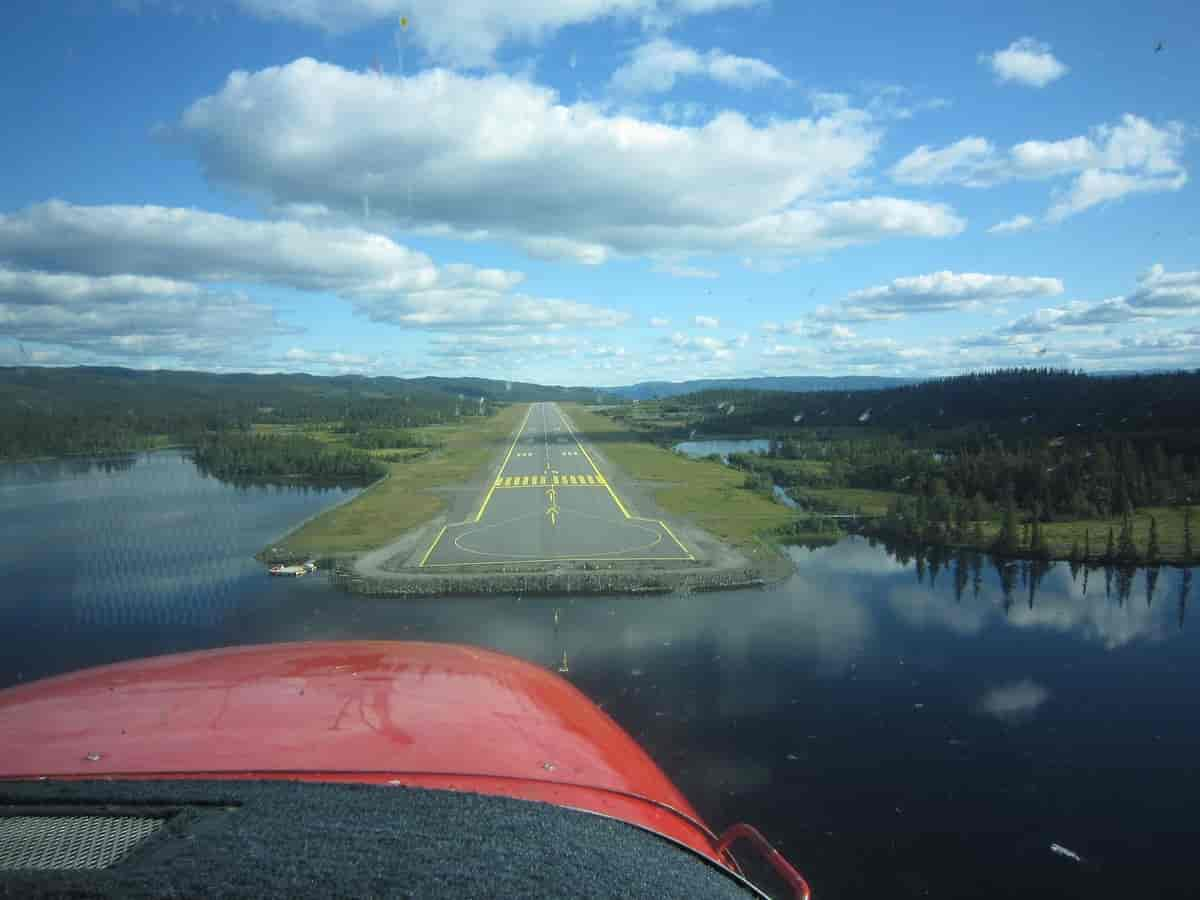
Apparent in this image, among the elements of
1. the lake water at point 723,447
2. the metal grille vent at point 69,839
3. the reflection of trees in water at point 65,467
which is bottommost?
the reflection of trees in water at point 65,467

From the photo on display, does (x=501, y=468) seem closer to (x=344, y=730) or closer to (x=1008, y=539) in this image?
(x=1008, y=539)

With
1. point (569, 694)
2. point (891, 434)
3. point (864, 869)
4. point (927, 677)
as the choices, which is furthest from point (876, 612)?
point (891, 434)

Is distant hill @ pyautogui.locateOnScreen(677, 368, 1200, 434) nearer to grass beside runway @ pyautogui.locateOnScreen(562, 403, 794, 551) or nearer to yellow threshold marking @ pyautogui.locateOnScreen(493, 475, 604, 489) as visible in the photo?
grass beside runway @ pyautogui.locateOnScreen(562, 403, 794, 551)

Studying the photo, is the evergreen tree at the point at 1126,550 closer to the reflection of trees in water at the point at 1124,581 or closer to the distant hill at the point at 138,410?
the reflection of trees in water at the point at 1124,581

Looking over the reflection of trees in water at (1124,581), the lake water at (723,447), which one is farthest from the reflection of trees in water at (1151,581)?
the lake water at (723,447)

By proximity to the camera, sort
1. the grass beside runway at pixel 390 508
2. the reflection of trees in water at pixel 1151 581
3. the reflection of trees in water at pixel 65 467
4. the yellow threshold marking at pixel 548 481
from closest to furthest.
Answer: the reflection of trees in water at pixel 1151 581
the grass beside runway at pixel 390 508
the yellow threshold marking at pixel 548 481
the reflection of trees in water at pixel 65 467

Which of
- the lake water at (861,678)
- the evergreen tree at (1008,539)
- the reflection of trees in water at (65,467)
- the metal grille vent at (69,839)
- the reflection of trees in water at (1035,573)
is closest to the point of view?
the metal grille vent at (69,839)

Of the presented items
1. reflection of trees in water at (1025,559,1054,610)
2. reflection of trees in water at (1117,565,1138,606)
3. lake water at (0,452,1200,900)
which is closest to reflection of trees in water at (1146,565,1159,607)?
lake water at (0,452,1200,900)

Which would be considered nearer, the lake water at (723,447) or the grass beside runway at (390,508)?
the grass beside runway at (390,508)
